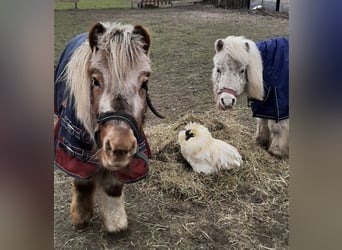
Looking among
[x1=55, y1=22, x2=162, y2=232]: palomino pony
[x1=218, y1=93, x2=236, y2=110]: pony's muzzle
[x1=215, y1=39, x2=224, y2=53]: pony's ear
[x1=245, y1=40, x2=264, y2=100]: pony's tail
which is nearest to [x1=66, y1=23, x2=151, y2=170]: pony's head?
[x1=55, y1=22, x2=162, y2=232]: palomino pony

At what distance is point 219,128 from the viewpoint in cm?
87

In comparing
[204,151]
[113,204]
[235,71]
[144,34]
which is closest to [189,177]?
[204,151]

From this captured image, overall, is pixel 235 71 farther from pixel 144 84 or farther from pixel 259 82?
pixel 144 84

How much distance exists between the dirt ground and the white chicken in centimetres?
2

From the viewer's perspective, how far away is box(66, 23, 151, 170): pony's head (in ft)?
1.89

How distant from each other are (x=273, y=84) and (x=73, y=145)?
1.69 ft

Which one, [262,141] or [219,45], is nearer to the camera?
[219,45]

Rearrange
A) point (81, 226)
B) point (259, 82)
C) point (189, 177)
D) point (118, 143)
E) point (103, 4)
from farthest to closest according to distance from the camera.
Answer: point (259, 82) → point (189, 177) → point (81, 226) → point (103, 4) → point (118, 143)

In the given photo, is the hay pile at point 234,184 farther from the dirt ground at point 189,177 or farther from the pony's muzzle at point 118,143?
the pony's muzzle at point 118,143

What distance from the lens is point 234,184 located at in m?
0.88
